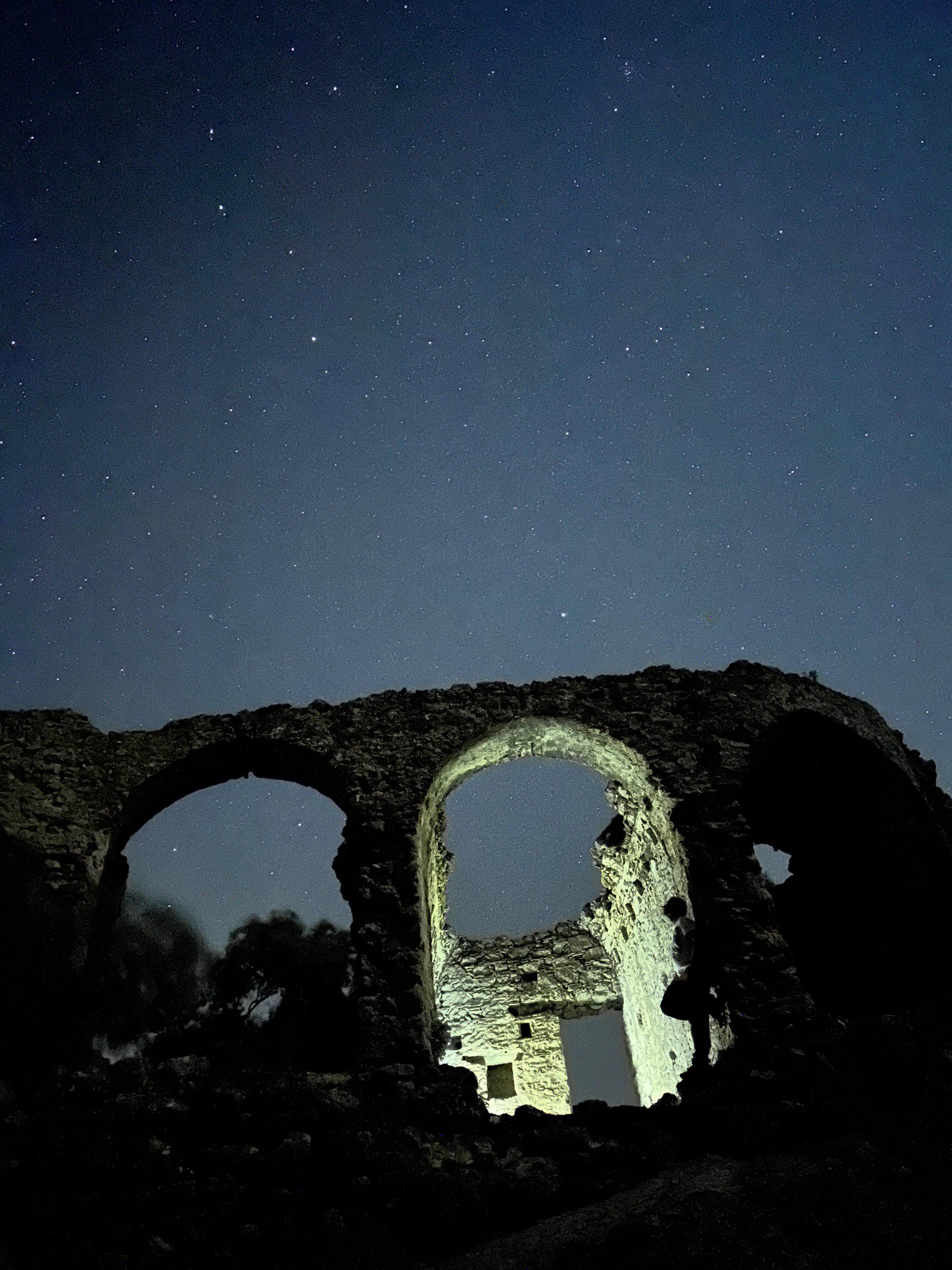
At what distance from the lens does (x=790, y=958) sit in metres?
8.25

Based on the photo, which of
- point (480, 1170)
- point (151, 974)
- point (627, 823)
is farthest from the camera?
point (151, 974)

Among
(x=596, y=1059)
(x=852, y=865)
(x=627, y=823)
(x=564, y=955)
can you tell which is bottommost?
(x=596, y=1059)

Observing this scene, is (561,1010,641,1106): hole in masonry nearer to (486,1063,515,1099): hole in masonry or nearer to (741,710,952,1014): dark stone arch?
(486,1063,515,1099): hole in masonry

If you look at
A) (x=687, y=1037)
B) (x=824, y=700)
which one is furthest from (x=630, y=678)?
(x=687, y=1037)

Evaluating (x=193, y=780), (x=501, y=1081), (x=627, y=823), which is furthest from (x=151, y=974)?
(x=627, y=823)

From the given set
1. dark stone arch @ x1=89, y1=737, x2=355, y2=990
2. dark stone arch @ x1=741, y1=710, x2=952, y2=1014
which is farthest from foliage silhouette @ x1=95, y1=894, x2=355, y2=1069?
dark stone arch @ x1=741, y1=710, x2=952, y2=1014

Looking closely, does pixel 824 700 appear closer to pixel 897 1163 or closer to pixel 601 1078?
pixel 897 1163

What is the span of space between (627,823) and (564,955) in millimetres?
5340

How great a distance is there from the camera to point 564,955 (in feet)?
50.6

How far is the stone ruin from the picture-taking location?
8.59 meters

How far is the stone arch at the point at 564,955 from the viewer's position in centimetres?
1032

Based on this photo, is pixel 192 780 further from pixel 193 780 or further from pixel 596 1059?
pixel 596 1059

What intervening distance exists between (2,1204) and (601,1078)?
9698 centimetres

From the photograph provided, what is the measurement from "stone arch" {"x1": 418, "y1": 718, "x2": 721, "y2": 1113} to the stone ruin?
0.07 m
